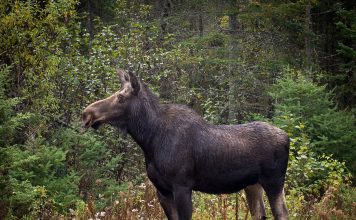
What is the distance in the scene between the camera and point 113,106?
7227 mm

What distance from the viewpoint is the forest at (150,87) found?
8.82 meters

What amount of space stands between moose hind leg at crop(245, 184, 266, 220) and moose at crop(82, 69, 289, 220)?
0.33 m

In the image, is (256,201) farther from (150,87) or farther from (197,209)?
(150,87)

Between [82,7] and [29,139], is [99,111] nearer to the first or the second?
[29,139]

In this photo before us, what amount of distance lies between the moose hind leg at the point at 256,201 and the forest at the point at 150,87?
0.37m

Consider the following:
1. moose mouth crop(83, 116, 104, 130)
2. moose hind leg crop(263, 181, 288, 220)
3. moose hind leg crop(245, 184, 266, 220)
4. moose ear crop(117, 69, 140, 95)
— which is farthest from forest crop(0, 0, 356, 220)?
moose ear crop(117, 69, 140, 95)

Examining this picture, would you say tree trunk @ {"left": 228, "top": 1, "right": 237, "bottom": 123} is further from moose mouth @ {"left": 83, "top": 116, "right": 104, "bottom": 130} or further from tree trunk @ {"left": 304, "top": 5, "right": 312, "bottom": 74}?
moose mouth @ {"left": 83, "top": 116, "right": 104, "bottom": 130}

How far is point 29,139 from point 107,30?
4952mm

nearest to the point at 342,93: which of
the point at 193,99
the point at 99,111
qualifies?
the point at 193,99

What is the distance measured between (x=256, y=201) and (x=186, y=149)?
1.53m

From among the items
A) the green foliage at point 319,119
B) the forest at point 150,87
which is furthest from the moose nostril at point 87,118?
the green foliage at point 319,119

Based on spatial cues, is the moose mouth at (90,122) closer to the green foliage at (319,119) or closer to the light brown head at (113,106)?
the light brown head at (113,106)

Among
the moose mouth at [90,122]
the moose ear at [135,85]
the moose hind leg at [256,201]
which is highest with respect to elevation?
the moose ear at [135,85]

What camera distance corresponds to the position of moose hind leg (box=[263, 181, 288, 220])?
742 centimetres
